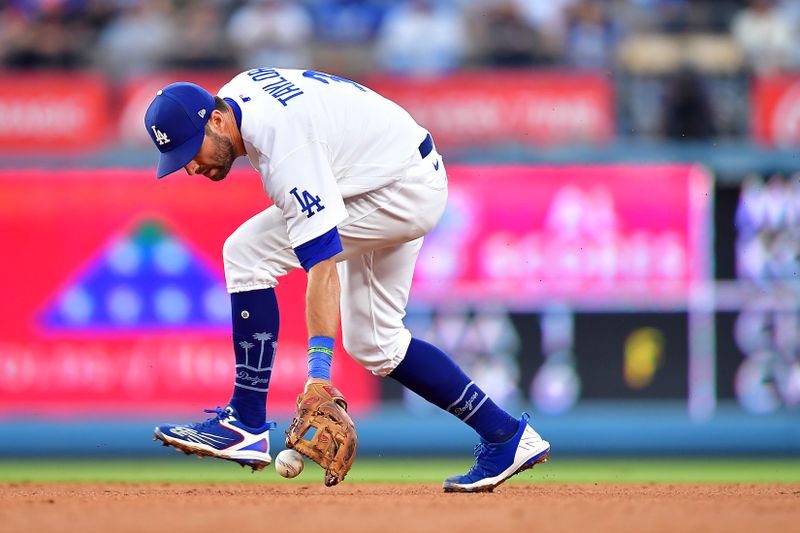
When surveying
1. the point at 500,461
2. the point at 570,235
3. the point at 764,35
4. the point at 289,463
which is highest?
the point at 764,35

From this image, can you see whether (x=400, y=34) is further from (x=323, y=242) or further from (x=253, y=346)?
(x=323, y=242)

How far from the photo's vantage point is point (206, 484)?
5680 mm

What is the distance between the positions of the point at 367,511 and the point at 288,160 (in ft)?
3.72

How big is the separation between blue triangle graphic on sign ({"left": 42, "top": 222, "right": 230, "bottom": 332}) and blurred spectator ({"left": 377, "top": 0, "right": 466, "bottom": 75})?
213cm

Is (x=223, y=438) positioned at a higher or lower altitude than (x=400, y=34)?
lower

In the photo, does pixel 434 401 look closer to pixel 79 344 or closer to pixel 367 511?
pixel 367 511

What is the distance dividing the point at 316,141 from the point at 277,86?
0.32 metres

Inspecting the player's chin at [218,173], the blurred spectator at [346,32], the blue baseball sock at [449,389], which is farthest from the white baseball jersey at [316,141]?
the blurred spectator at [346,32]

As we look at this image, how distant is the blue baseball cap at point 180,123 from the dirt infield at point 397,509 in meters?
1.13

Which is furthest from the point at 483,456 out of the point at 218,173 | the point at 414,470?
the point at 414,470

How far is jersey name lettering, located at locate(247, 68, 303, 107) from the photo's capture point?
445 cm

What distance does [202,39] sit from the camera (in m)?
9.83

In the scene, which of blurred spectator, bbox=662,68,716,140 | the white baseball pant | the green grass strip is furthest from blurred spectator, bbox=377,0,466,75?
the white baseball pant

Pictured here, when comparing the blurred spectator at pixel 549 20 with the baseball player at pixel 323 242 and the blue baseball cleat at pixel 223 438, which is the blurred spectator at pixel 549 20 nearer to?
the baseball player at pixel 323 242
